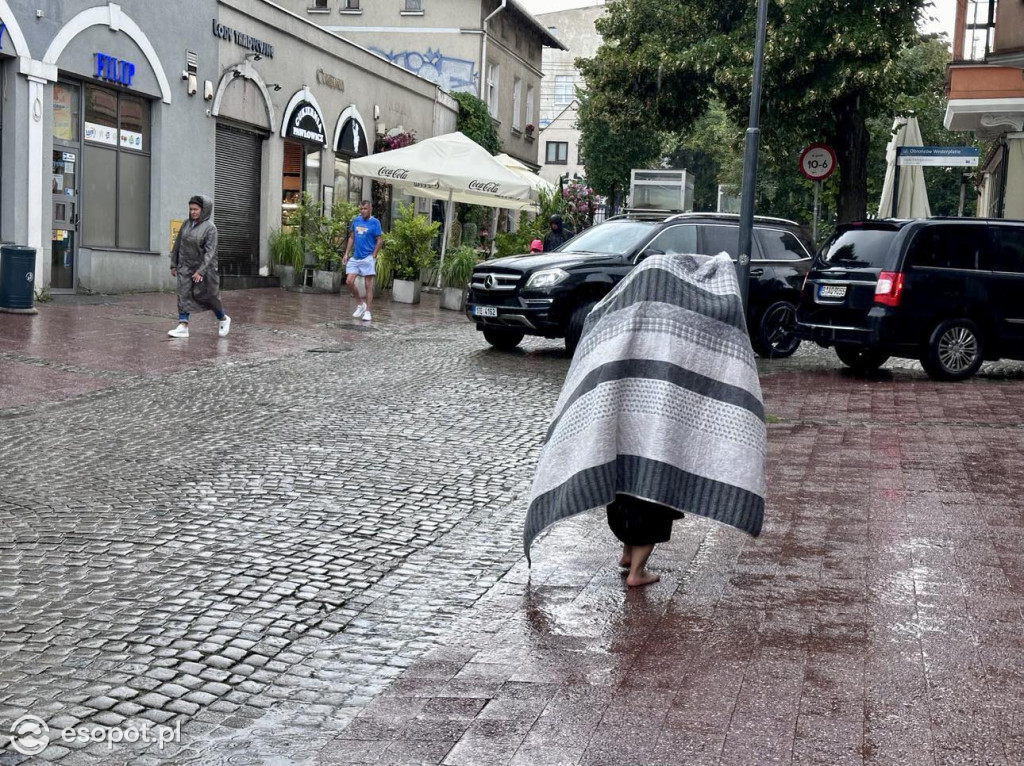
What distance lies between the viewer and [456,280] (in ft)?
75.9

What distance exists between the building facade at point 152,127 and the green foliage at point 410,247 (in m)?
3.37

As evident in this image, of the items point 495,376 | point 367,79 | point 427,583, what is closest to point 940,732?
point 427,583

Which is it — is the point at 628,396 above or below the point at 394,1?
below

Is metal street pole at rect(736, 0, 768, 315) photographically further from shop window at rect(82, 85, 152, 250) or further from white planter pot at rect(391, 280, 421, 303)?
shop window at rect(82, 85, 152, 250)

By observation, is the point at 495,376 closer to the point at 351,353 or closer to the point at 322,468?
the point at 351,353

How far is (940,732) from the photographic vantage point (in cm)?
377

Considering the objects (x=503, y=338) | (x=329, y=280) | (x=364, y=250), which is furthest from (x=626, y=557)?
(x=329, y=280)

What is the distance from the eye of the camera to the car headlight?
14914 mm

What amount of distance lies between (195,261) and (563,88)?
78.5 meters

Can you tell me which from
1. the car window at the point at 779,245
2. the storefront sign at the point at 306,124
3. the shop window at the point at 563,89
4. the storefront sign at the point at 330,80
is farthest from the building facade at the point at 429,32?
the shop window at the point at 563,89

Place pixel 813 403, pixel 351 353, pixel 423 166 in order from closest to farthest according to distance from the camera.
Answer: pixel 813 403, pixel 351 353, pixel 423 166

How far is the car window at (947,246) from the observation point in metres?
14.0

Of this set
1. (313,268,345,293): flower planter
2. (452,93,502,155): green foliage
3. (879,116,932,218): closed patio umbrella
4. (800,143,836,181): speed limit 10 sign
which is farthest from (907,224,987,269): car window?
(452,93,502,155): green foliage

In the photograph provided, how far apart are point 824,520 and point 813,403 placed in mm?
5419
